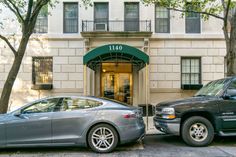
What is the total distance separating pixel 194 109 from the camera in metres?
8.10

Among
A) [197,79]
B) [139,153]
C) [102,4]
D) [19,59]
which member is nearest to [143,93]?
[197,79]

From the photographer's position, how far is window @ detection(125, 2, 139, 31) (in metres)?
17.0

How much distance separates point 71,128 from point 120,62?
375 inches

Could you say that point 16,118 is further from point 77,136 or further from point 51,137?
point 77,136

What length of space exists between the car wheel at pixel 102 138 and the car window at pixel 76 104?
0.64m

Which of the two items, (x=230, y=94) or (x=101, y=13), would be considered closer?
(x=230, y=94)

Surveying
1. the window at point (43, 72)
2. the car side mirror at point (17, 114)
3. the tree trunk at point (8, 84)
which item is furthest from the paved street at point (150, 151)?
the window at point (43, 72)

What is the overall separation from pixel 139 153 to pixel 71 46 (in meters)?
10.8

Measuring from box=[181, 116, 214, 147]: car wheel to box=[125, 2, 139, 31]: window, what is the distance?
9860 millimetres

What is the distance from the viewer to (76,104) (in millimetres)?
7723

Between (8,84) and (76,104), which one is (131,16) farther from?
(76,104)

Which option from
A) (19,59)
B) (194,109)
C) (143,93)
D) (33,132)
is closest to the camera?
(33,132)

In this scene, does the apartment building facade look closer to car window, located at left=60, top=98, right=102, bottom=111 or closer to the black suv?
the black suv

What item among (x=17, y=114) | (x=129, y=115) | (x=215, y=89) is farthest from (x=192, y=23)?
(x=17, y=114)
